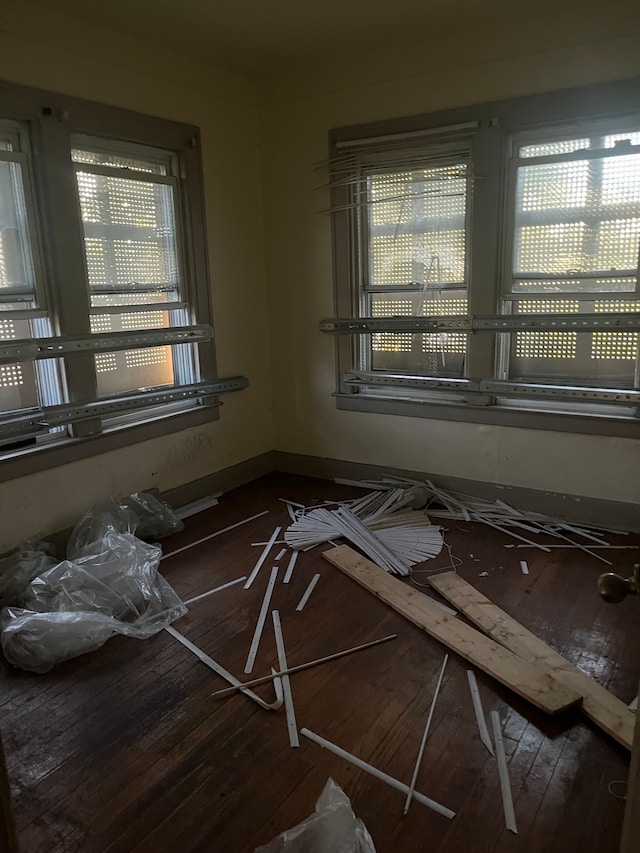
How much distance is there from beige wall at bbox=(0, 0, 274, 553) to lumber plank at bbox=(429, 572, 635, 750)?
1.98 meters

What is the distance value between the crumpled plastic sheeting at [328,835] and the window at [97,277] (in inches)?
94.5

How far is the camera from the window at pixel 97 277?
3256 mm

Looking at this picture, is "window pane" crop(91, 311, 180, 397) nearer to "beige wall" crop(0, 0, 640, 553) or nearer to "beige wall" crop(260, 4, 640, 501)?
"beige wall" crop(0, 0, 640, 553)

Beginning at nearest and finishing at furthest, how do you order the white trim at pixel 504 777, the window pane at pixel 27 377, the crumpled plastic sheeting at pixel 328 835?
1. the crumpled plastic sheeting at pixel 328 835
2. the white trim at pixel 504 777
3. the window pane at pixel 27 377

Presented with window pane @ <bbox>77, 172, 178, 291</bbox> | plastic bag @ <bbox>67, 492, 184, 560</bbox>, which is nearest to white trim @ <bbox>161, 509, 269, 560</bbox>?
plastic bag @ <bbox>67, 492, 184, 560</bbox>

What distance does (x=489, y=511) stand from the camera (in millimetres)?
4105

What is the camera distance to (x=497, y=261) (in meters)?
3.87

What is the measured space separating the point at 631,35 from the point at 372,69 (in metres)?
1.52

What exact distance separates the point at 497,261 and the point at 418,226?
0.59 m

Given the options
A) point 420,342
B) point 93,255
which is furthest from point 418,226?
point 93,255

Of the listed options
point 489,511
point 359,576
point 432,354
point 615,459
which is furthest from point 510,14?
point 359,576

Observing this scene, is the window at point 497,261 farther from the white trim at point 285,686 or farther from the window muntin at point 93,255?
the white trim at point 285,686

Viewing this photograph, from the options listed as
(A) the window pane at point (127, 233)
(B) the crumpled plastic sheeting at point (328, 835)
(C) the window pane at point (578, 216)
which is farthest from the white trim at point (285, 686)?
(C) the window pane at point (578, 216)

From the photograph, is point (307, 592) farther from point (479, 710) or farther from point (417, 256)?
point (417, 256)
